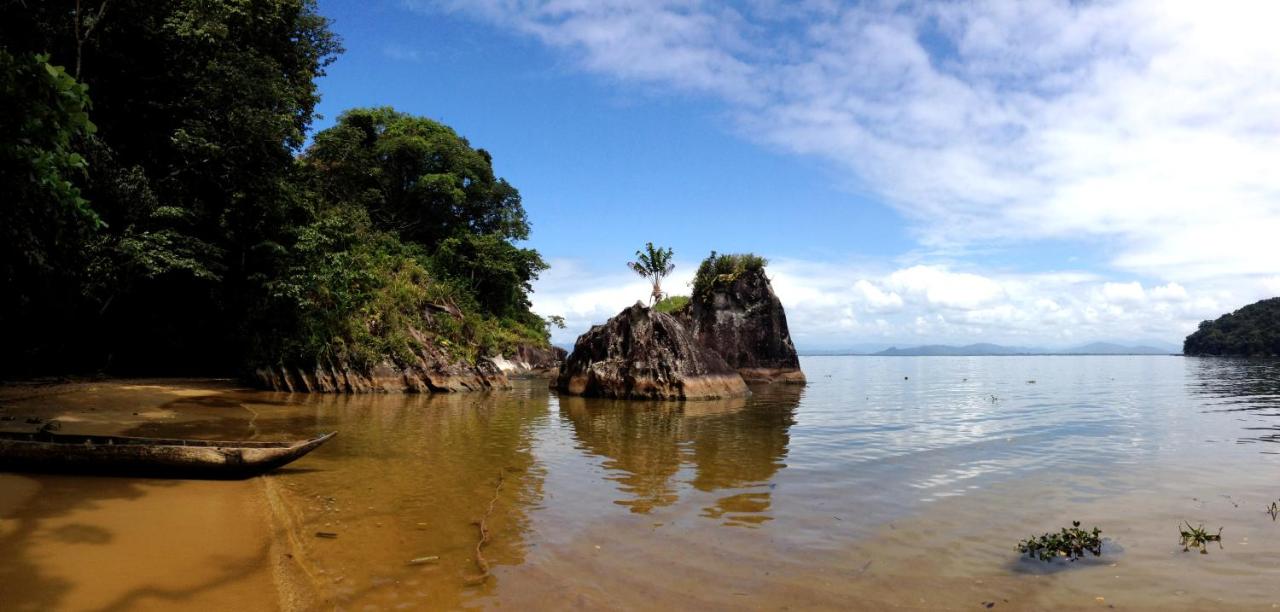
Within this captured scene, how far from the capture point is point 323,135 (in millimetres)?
40531

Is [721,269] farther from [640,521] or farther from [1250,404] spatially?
[640,521]

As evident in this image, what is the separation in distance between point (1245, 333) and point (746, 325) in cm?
9823

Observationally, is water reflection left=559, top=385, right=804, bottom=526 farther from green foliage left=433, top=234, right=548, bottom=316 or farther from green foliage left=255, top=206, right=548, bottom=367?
green foliage left=433, top=234, right=548, bottom=316

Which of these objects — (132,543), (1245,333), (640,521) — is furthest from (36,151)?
(1245,333)

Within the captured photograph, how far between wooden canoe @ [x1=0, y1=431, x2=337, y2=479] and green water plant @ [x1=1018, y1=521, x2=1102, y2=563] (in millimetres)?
9785

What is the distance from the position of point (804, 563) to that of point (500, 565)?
311 cm

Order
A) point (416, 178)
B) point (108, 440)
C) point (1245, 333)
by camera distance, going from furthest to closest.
Answer: point (1245, 333)
point (416, 178)
point (108, 440)

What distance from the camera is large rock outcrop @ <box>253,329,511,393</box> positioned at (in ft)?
79.7

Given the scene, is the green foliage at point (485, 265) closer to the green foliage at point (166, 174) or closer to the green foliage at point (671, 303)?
the green foliage at point (671, 303)

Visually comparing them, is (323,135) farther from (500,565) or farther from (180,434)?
(500,565)

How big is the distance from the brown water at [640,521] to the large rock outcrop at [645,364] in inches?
380

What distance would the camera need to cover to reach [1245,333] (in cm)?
8919

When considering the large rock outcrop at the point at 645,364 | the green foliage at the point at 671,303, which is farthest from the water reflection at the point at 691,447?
the green foliage at the point at 671,303

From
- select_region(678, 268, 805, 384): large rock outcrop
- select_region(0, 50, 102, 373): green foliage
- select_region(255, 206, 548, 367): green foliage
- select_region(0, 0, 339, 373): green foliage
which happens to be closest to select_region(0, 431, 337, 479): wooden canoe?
select_region(0, 50, 102, 373): green foliage
